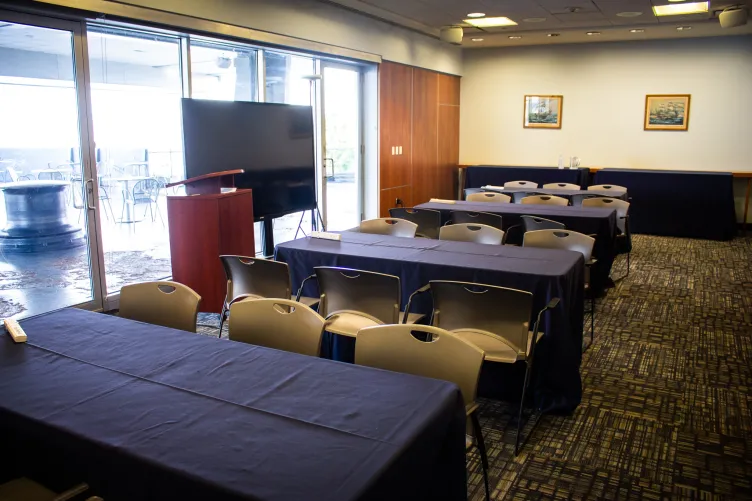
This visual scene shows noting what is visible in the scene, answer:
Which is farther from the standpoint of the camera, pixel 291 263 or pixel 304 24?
pixel 304 24

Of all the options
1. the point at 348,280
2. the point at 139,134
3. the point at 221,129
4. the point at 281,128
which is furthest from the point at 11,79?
the point at 348,280

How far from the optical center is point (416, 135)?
10359 millimetres

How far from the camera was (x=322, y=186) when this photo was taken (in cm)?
834

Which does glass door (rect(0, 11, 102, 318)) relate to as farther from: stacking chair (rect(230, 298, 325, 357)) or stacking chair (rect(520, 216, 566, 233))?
stacking chair (rect(520, 216, 566, 233))

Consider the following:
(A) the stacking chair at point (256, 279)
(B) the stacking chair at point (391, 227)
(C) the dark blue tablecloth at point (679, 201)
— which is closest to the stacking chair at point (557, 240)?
(B) the stacking chair at point (391, 227)

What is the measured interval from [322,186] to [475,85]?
507 centimetres

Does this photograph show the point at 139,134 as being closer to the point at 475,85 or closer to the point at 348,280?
the point at 348,280

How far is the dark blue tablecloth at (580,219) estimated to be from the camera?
19.5 feet

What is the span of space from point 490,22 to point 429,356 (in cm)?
762

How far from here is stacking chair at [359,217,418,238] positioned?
18.0 feet

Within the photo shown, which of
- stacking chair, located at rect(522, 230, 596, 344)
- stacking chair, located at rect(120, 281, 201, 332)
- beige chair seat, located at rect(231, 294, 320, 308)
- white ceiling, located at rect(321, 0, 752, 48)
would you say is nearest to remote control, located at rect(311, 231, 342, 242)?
beige chair seat, located at rect(231, 294, 320, 308)

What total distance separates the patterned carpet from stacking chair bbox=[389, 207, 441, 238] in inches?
70.7

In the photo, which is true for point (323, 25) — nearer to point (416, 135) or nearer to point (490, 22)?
point (490, 22)

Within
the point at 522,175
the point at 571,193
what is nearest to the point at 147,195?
the point at 571,193
